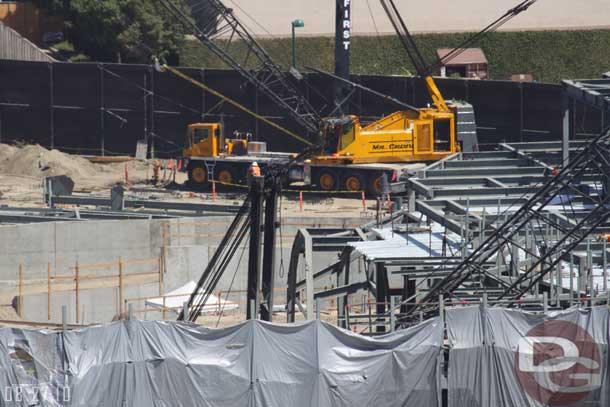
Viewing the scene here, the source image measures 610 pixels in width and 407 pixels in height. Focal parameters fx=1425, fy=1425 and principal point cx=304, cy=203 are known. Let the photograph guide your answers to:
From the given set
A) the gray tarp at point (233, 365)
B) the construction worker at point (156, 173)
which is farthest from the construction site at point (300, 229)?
the construction worker at point (156, 173)

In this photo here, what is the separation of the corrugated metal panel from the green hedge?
27.4 ft

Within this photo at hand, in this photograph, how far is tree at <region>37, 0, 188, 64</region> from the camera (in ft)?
232

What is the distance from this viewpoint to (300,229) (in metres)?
34.3

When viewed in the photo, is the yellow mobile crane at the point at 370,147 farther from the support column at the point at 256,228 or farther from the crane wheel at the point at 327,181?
the support column at the point at 256,228

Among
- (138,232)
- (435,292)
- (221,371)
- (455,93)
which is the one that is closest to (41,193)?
(138,232)

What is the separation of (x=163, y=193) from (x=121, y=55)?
62.7 feet

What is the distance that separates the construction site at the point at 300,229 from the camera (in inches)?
889

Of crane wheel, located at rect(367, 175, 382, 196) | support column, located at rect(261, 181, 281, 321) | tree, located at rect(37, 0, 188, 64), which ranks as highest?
tree, located at rect(37, 0, 188, 64)

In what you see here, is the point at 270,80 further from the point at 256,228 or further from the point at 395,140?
the point at 256,228

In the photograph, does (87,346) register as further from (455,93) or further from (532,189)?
(455,93)

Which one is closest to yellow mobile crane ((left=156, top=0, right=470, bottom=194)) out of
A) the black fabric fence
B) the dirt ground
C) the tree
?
the dirt ground
